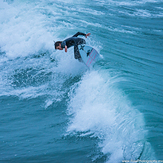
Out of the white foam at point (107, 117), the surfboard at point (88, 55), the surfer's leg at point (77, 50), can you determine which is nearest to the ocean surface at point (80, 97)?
the white foam at point (107, 117)

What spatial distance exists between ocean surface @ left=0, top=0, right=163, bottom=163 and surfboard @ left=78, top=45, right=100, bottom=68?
0.21 m

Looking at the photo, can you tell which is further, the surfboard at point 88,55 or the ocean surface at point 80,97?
the surfboard at point 88,55

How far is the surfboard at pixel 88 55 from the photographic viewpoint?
6758 millimetres

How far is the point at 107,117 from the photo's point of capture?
176 inches

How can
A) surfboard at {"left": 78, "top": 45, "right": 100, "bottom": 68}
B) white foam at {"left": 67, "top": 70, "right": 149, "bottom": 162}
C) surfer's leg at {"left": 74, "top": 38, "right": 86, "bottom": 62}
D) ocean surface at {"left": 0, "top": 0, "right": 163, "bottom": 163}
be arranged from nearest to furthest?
white foam at {"left": 67, "top": 70, "right": 149, "bottom": 162} → ocean surface at {"left": 0, "top": 0, "right": 163, "bottom": 163} → surfboard at {"left": 78, "top": 45, "right": 100, "bottom": 68} → surfer's leg at {"left": 74, "top": 38, "right": 86, "bottom": 62}

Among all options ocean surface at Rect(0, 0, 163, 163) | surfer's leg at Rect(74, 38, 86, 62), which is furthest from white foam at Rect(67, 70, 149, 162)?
surfer's leg at Rect(74, 38, 86, 62)

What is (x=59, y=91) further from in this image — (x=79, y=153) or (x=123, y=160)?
(x=123, y=160)

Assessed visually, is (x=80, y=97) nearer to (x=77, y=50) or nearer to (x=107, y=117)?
(x=107, y=117)

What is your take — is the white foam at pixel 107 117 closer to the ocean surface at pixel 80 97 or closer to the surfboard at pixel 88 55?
the ocean surface at pixel 80 97

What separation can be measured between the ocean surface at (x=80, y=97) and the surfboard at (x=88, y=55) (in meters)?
0.21

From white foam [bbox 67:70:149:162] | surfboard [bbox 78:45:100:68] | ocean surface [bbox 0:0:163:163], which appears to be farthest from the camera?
surfboard [bbox 78:45:100:68]

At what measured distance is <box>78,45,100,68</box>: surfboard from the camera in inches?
266

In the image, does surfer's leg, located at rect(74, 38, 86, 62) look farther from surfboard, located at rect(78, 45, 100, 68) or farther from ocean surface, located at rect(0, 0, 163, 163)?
ocean surface, located at rect(0, 0, 163, 163)

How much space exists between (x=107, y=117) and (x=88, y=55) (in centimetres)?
299
